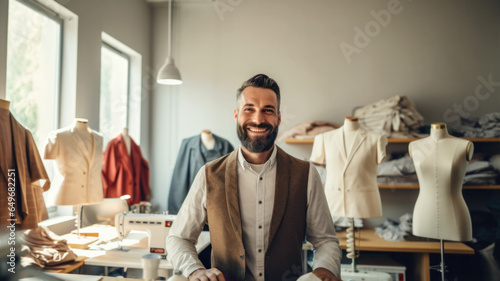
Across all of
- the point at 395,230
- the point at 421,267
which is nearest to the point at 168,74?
the point at 395,230

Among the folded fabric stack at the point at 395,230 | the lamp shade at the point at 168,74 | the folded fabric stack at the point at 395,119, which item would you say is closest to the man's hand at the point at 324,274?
the folded fabric stack at the point at 395,230

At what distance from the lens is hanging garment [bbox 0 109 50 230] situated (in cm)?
187

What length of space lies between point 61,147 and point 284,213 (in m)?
1.91

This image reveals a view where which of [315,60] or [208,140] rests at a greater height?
[315,60]

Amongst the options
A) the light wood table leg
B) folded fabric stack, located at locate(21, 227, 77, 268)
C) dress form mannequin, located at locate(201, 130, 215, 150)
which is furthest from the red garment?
the light wood table leg

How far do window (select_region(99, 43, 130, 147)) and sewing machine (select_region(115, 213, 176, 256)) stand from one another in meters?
1.71

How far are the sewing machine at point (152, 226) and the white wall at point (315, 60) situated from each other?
2226 millimetres

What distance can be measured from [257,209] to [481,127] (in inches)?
120

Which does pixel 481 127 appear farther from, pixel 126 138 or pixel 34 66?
pixel 34 66

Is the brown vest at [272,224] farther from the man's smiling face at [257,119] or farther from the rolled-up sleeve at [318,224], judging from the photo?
the man's smiling face at [257,119]

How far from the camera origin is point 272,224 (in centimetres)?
140

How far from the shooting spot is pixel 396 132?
3.45m

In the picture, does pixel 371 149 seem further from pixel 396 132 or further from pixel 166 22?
pixel 166 22

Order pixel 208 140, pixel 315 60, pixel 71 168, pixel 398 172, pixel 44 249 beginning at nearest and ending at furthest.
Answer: pixel 44 249, pixel 71 168, pixel 398 172, pixel 208 140, pixel 315 60
